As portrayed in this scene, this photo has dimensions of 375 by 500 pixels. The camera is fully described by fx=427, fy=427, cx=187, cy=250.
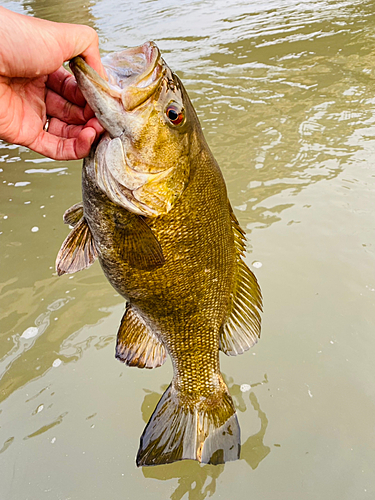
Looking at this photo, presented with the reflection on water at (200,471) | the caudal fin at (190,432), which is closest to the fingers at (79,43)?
the caudal fin at (190,432)

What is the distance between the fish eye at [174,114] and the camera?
4.89 feet

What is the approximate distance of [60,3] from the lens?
1208 cm

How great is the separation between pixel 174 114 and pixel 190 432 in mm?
1392

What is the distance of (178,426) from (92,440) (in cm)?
76

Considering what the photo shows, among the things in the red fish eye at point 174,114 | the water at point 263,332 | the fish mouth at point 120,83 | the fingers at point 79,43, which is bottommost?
the water at point 263,332

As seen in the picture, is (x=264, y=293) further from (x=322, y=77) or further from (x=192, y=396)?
(x=322, y=77)

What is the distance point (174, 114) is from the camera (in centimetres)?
150

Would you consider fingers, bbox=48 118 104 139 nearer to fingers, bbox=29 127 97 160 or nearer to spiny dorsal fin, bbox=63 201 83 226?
fingers, bbox=29 127 97 160

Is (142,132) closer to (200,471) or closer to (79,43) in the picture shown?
(79,43)

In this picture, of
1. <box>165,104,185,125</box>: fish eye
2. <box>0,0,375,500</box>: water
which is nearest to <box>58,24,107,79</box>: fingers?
<box>165,104,185,125</box>: fish eye

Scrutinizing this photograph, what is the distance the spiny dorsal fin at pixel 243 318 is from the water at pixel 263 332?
0.80 m

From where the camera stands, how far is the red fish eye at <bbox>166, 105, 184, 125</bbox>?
149cm

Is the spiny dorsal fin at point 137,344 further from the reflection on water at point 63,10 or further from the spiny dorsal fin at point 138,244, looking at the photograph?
the reflection on water at point 63,10

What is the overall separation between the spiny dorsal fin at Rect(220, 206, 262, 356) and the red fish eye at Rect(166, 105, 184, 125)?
646 mm
